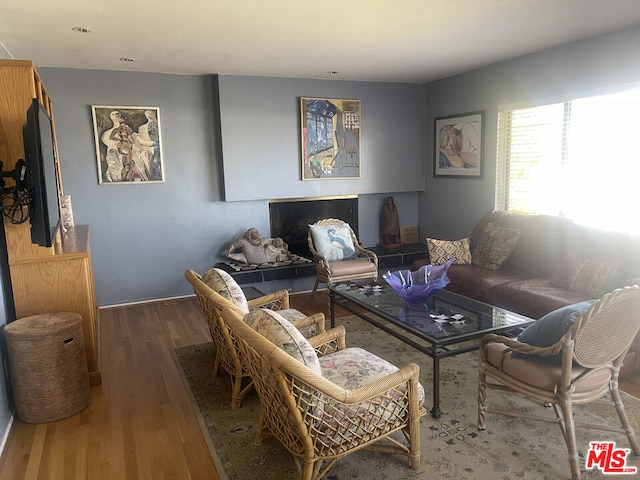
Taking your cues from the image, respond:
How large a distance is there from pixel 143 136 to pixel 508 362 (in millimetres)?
4216

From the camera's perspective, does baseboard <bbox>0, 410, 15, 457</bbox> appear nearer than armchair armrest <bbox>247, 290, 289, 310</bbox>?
Yes

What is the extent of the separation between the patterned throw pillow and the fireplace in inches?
59.9

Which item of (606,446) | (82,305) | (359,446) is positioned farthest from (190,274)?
(606,446)

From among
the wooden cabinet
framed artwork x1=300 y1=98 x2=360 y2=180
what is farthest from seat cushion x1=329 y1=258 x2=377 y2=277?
the wooden cabinet

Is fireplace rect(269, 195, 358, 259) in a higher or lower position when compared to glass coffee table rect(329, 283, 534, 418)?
higher

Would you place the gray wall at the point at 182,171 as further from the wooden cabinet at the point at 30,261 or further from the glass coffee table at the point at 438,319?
the glass coffee table at the point at 438,319

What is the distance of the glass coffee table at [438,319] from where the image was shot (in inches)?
110

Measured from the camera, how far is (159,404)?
302 cm

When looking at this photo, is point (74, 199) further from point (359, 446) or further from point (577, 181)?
point (577, 181)

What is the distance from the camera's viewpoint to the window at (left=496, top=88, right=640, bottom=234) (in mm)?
3947

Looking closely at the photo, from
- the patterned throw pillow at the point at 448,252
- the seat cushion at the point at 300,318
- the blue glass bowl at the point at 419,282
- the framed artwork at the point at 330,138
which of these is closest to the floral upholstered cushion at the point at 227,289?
the seat cushion at the point at 300,318

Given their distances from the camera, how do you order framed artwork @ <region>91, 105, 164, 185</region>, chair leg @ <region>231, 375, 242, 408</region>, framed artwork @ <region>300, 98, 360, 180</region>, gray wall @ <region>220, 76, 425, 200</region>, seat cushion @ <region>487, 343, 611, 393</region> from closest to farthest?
seat cushion @ <region>487, 343, 611, 393</region>, chair leg @ <region>231, 375, 242, 408</region>, framed artwork @ <region>91, 105, 164, 185</region>, gray wall @ <region>220, 76, 425, 200</region>, framed artwork @ <region>300, 98, 360, 180</region>

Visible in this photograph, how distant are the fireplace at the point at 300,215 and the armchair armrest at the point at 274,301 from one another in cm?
212

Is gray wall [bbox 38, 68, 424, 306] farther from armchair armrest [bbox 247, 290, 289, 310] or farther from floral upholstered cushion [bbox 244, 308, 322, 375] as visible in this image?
floral upholstered cushion [bbox 244, 308, 322, 375]
